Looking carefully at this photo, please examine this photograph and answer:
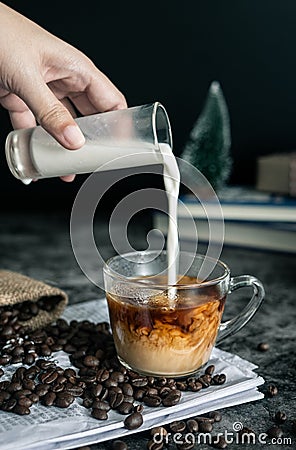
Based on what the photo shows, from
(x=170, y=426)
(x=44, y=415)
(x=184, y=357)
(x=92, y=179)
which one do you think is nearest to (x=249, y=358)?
(x=184, y=357)

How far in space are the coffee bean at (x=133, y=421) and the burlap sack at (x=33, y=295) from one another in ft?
1.58

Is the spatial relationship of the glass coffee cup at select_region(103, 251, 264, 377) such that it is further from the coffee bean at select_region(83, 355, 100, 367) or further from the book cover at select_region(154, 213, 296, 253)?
the book cover at select_region(154, 213, 296, 253)

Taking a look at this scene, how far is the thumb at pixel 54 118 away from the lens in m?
1.33

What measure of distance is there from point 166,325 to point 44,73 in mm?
614

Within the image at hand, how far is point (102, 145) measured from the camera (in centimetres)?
141

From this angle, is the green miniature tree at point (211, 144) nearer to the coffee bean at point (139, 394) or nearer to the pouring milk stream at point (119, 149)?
the pouring milk stream at point (119, 149)

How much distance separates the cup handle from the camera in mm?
1401

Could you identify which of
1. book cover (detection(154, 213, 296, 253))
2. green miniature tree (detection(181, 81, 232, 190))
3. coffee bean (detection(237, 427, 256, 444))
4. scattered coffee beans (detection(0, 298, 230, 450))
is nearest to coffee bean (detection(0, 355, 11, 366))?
scattered coffee beans (detection(0, 298, 230, 450))

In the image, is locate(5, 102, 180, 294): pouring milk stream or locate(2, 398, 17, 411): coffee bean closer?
locate(2, 398, 17, 411): coffee bean

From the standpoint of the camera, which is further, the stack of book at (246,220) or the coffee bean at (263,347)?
the stack of book at (246,220)
